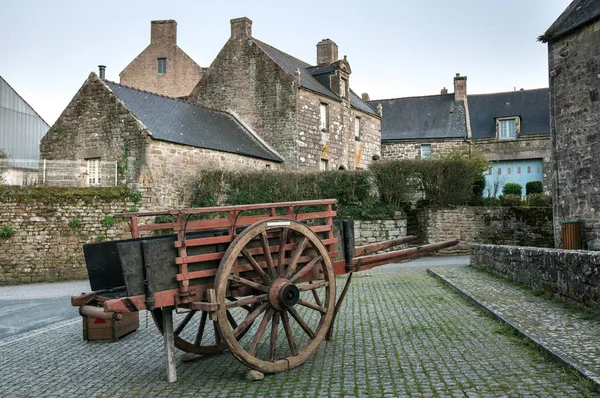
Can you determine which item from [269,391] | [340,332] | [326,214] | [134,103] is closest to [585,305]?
[340,332]

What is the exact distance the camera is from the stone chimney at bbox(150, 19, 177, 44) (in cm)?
3441

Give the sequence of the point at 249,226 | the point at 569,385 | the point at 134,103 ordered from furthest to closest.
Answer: the point at 134,103, the point at 249,226, the point at 569,385

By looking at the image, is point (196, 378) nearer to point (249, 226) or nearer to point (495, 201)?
point (249, 226)

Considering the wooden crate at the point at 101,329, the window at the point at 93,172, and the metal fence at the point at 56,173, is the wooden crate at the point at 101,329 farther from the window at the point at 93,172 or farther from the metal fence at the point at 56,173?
the window at the point at 93,172

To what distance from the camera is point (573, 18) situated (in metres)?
14.9

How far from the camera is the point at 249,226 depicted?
4.96m

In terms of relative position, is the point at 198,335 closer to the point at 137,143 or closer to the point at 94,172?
the point at 137,143

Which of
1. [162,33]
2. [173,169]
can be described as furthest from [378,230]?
[162,33]

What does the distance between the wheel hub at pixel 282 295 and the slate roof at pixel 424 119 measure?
31208 mm

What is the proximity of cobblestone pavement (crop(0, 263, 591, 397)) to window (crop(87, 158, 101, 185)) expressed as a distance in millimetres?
12652

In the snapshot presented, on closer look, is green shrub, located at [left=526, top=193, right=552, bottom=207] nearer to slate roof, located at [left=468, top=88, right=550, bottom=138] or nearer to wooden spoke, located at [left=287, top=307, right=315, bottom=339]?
slate roof, located at [left=468, top=88, right=550, bottom=138]

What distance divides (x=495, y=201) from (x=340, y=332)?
50.4 feet

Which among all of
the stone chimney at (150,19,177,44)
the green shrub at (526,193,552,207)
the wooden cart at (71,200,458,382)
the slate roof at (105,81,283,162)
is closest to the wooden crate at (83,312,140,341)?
the wooden cart at (71,200,458,382)

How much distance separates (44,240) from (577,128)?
1616cm
